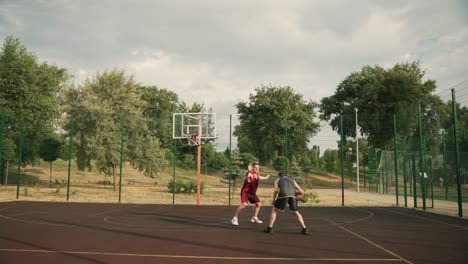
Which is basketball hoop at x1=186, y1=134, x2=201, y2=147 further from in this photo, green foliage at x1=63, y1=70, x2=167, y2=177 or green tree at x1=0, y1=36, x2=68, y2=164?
green tree at x1=0, y1=36, x2=68, y2=164

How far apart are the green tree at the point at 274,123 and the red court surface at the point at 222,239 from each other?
24506mm

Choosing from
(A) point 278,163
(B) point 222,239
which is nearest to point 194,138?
(B) point 222,239

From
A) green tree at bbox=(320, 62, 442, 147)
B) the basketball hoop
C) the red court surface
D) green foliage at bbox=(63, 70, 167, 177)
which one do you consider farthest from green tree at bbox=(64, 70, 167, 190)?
green tree at bbox=(320, 62, 442, 147)

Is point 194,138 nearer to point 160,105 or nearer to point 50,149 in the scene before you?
point 50,149

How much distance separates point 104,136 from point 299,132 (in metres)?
24.3

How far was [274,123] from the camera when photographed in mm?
38594

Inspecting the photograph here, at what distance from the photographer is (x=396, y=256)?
575 cm

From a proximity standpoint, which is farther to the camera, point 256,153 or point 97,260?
point 256,153

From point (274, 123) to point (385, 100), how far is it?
1291 centimetres

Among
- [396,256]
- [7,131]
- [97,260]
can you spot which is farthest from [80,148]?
[396,256]

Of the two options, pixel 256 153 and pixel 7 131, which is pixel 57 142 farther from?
pixel 256 153

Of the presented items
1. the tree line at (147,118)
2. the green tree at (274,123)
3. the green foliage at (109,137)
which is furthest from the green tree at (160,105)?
the green foliage at (109,137)

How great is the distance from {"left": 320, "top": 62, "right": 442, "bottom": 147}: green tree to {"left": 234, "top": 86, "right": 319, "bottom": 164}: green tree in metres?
4.52

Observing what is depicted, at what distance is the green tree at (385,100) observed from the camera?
110 feet
